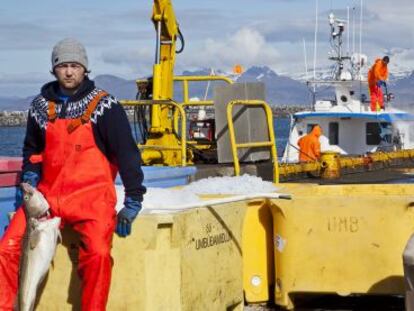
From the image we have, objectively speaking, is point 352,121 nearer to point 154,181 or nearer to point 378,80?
point 378,80

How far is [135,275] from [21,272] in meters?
0.66

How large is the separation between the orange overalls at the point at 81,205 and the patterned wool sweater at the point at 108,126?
4 centimetres

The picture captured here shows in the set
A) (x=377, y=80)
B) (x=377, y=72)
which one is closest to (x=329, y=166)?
(x=377, y=72)

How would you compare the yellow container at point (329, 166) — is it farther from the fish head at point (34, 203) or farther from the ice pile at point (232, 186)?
the fish head at point (34, 203)

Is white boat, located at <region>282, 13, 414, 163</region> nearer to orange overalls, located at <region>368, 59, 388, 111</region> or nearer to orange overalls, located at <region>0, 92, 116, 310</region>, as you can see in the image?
orange overalls, located at <region>368, 59, 388, 111</region>

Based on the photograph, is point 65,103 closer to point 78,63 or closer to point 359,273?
point 78,63

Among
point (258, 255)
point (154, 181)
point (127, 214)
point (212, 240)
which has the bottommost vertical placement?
point (258, 255)

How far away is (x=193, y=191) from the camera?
6.93 m

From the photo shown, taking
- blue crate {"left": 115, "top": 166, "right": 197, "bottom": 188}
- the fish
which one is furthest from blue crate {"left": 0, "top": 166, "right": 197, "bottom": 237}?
the fish

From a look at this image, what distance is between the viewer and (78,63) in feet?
16.7

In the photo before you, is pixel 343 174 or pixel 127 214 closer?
pixel 127 214

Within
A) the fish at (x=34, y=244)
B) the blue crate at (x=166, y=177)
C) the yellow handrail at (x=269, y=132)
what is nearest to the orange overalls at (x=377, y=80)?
the yellow handrail at (x=269, y=132)

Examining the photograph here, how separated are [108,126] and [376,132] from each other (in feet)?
58.8

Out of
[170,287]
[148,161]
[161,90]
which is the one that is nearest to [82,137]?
[170,287]
